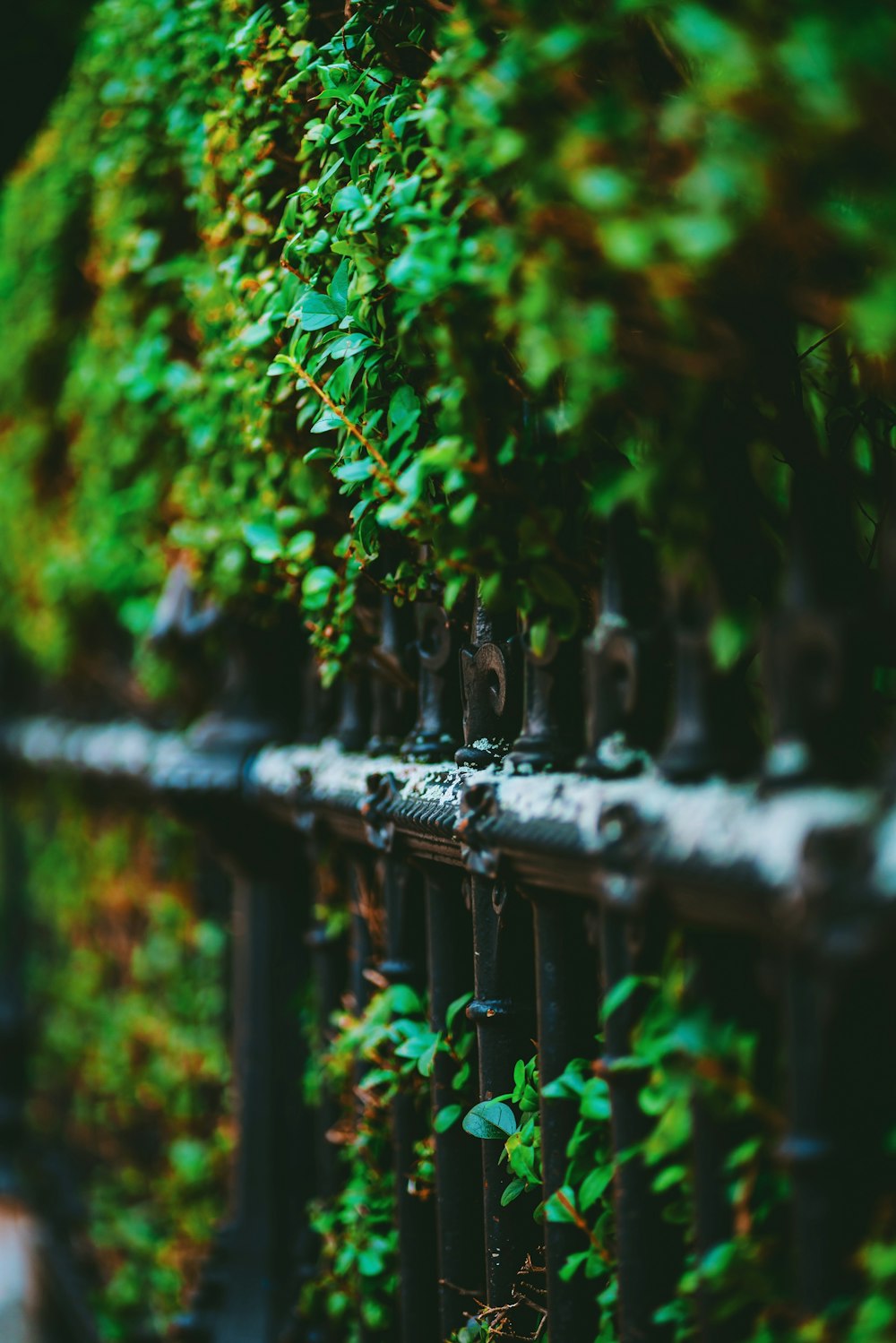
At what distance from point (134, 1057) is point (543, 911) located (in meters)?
2.89

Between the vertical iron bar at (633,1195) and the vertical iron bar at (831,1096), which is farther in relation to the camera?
the vertical iron bar at (633,1195)

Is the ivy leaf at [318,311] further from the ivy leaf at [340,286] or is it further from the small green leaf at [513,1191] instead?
the small green leaf at [513,1191]

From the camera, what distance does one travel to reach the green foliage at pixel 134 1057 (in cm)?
337

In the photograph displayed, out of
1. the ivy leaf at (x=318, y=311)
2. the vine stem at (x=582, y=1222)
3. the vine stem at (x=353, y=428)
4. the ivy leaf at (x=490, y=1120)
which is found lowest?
the vine stem at (x=582, y=1222)

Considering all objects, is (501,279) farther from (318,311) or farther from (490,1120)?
(490,1120)

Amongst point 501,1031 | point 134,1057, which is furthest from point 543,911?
point 134,1057

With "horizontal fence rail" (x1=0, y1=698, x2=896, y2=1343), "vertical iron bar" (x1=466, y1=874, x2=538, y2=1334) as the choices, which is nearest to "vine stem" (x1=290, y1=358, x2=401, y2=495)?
"horizontal fence rail" (x1=0, y1=698, x2=896, y2=1343)

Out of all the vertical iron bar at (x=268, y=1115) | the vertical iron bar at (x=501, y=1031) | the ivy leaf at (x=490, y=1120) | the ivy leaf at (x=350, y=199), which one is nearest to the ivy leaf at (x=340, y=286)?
the ivy leaf at (x=350, y=199)

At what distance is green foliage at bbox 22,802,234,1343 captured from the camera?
3371 mm

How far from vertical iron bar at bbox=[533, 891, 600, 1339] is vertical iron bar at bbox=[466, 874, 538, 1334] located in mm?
138

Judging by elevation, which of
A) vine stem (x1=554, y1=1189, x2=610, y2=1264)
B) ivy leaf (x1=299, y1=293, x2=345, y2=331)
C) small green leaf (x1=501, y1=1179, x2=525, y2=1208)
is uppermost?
ivy leaf (x1=299, y1=293, x2=345, y2=331)

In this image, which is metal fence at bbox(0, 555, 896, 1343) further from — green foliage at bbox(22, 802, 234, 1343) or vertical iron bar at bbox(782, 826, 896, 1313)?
green foliage at bbox(22, 802, 234, 1343)

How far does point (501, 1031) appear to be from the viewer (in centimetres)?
167

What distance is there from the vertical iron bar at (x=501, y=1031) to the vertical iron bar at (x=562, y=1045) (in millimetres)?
138
